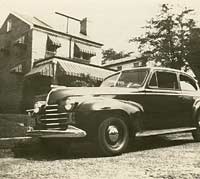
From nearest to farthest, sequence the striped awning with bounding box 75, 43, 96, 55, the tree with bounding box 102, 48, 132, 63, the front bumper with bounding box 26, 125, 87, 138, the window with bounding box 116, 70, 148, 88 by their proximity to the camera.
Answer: the front bumper with bounding box 26, 125, 87, 138, the window with bounding box 116, 70, 148, 88, the striped awning with bounding box 75, 43, 96, 55, the tree with bounding box 102, 48, 132, 63

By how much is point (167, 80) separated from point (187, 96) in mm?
675

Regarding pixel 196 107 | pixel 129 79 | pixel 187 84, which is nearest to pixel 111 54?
pixel 187 84

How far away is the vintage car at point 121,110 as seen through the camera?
671 centimetres

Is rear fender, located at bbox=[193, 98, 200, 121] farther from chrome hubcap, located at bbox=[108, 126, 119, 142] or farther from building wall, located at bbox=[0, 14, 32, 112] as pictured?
building wall, located at bbox=[0, 14, 32, 112]

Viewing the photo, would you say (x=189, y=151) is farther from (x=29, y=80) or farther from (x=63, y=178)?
(x=29, y=80)

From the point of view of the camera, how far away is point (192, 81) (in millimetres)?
9312

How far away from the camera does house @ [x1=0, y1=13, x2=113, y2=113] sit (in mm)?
26922

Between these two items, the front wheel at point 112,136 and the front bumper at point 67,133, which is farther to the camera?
the front wheel at point 112,136

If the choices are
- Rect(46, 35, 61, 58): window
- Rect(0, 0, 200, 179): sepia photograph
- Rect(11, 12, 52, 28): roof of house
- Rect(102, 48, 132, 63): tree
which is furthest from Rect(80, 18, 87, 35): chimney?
Rect(102, 48, 132, 63): tree

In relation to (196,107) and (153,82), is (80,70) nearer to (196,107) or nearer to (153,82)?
(196,107)

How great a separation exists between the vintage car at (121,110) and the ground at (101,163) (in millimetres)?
431

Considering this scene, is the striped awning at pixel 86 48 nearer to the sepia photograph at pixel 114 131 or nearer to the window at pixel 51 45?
the window at pixel 51 45

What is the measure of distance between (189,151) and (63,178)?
335cm

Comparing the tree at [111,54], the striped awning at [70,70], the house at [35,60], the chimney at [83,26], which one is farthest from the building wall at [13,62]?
the tree at [111,54]
